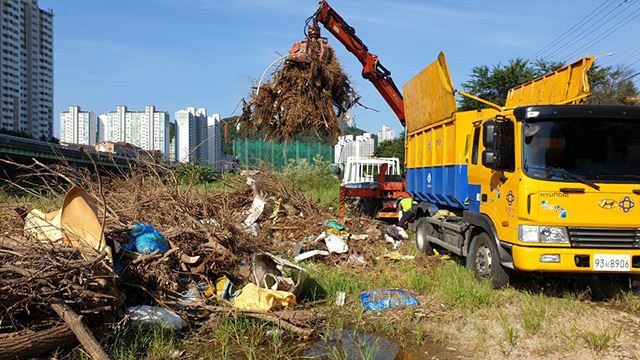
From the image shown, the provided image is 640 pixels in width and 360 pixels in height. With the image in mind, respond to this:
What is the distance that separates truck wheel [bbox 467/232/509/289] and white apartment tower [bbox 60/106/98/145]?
54449mm

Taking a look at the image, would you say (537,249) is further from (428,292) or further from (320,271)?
(320,271)

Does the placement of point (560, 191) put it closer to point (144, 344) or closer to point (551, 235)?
point (551, 235)

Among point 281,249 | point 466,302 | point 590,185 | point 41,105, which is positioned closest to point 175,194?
point 281,249

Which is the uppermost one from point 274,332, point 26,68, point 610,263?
point 26,68

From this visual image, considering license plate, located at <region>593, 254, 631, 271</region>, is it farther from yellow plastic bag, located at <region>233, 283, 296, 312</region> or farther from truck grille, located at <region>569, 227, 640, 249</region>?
yellow plastic bag, located at <region>233, 283, 296, 312</region>

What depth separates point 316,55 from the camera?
10164 mm

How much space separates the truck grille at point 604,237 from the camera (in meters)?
5.65

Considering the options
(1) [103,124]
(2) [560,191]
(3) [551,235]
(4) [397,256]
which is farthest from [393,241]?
(1) [103,124]

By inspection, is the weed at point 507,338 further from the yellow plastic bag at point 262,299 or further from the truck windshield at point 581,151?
the yellow plastic bag at point 262,299

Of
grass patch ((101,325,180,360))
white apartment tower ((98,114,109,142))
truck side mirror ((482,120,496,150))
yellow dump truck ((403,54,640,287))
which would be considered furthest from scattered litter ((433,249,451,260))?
white apartment tower ((98,114,109,142))

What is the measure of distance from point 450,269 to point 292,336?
350 cm

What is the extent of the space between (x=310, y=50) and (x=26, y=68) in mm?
57373

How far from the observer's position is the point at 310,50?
33.8 feet

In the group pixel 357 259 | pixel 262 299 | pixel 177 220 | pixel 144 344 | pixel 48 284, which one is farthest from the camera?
pixel 357 259
